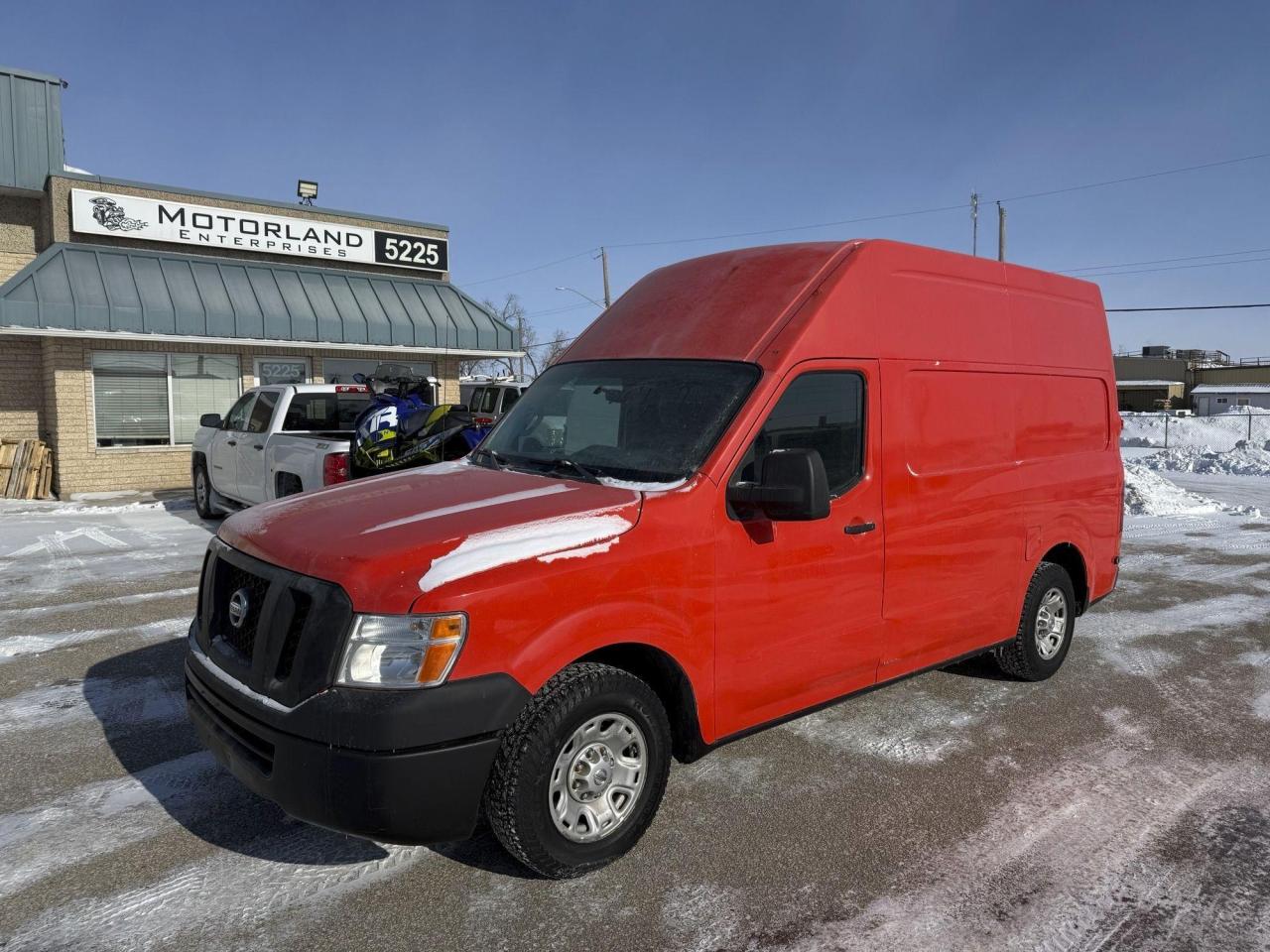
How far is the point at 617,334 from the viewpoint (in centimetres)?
468

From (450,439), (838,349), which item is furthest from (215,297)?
(838,349)

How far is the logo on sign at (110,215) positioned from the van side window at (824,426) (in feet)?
52.4

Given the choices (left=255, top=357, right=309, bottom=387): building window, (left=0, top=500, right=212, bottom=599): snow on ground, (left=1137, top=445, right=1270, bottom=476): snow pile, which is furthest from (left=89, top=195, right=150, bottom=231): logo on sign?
(left=1137, top=445, right=1270, bottom=476): snow pile

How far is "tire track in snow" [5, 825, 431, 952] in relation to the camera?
9.68 ft

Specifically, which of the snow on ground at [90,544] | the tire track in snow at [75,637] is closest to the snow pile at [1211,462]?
the snow on ground at [90,544]

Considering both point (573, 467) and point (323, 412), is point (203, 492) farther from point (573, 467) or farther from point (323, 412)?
point (573, 467)

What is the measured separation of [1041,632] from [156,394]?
1552 centimetres

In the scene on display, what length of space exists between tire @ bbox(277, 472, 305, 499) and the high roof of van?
5.69 metres

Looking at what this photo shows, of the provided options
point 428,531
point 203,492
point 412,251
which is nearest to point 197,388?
point 203,492

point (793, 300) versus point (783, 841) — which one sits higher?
point (793, 300)

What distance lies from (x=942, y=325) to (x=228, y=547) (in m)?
3.59

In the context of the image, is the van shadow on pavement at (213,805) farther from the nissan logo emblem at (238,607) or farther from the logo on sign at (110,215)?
the logo on sign at (110,215)

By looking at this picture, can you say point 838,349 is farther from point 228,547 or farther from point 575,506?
point 228,547

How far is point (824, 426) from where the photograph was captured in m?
4.08
